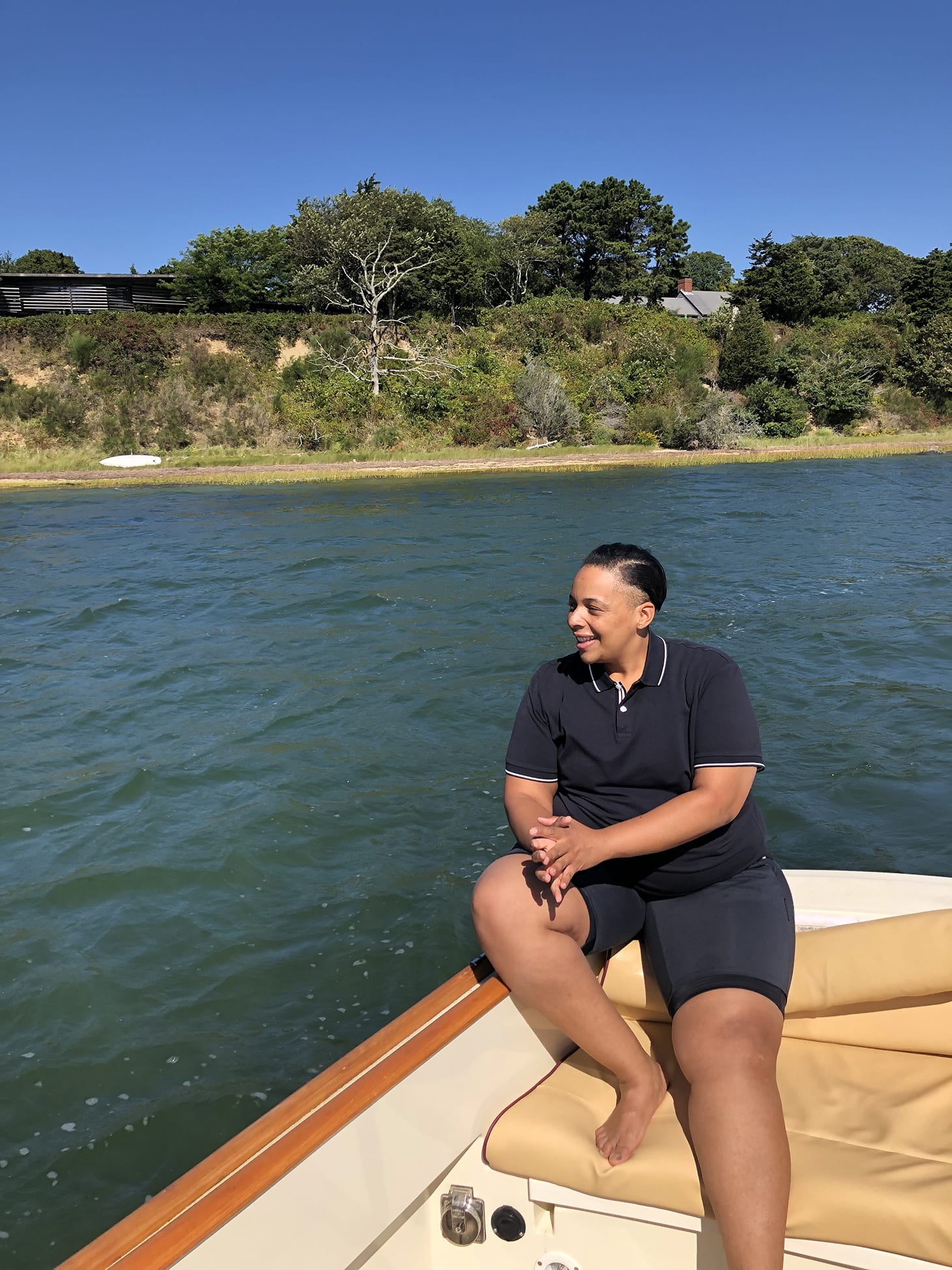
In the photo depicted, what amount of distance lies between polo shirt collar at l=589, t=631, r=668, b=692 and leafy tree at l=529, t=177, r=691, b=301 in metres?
43.8

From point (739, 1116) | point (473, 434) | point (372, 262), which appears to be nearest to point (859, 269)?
point (372, 262)

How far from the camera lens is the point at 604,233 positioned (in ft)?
142

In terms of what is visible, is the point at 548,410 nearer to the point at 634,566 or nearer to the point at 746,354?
the point at 746,354

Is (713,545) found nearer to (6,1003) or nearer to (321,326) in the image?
(6,1003)

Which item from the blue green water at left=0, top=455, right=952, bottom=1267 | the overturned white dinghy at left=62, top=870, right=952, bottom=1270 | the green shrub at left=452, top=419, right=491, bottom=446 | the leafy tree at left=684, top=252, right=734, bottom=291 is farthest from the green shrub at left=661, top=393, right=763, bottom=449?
the leafy tree at left=684, top=252, right=734, bottom=291

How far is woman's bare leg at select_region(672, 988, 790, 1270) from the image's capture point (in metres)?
1.67

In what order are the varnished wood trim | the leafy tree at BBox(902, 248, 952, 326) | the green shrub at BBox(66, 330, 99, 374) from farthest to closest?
1. the leafy tree at BBox(902, 248, 952, 326)
2. the green shrub at BBox(66, 330, 99, 374)
3. the varnished wood trim

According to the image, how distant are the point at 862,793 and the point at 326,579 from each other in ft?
24.7

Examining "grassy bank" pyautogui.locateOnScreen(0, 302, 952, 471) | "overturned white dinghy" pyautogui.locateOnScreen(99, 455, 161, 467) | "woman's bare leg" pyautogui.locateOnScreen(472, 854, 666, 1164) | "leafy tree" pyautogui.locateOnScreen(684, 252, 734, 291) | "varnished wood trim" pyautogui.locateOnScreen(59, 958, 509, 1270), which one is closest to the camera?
"varnished wood trim" pyautogui.locateOnScreen(59, 958, 509, 1270)

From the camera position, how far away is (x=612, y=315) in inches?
1503

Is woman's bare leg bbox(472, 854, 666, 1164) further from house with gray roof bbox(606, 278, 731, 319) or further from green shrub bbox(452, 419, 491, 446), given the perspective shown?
house with gray roof bbox(606, 278, 731, 319)

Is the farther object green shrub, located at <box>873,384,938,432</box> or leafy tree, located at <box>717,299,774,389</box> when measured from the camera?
green shrub, located at <box>873,384,938,432</box>

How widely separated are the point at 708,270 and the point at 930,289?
31.6m

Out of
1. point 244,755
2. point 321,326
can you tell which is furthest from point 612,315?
point 244,755
